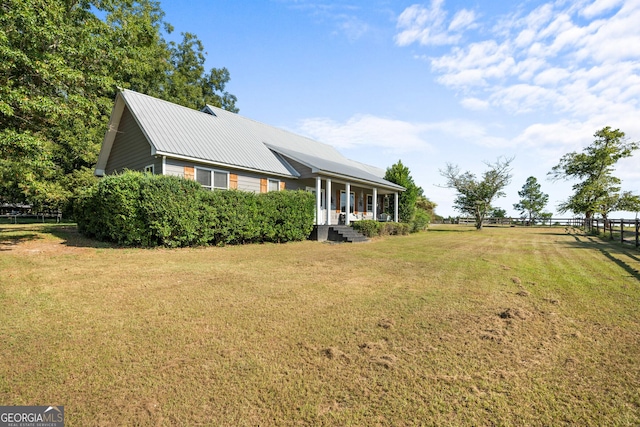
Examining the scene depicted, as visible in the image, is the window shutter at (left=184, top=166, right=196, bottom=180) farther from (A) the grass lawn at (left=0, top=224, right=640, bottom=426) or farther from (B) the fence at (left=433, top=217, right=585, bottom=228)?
(B) the fence at (left=433, top=217, right=585, bottom=228)

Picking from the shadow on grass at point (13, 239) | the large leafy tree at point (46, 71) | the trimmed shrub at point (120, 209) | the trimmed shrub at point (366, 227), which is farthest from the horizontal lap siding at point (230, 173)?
the trimmed shrub at point (366, 227)

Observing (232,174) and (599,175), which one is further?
(599,175)

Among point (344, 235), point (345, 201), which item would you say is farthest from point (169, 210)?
point (345, 201)

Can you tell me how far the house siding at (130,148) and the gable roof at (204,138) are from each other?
385 millimetres

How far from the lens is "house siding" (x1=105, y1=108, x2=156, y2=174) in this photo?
46.5 feet

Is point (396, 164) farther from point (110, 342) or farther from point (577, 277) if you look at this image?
point (110, 342)

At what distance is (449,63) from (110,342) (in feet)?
44.8

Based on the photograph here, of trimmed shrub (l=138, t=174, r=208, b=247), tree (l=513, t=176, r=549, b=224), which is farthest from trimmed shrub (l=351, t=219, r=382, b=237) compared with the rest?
tree (l=513, t=176, r=549, b=224)

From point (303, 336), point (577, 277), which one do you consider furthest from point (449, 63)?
point (303, 336)

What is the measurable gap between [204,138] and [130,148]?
3833 millimetres

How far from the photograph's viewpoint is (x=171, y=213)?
978 centimetres

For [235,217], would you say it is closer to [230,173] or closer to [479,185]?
[230,173]

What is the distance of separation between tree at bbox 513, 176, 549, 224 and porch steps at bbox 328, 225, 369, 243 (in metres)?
65.0

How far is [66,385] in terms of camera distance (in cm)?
266
